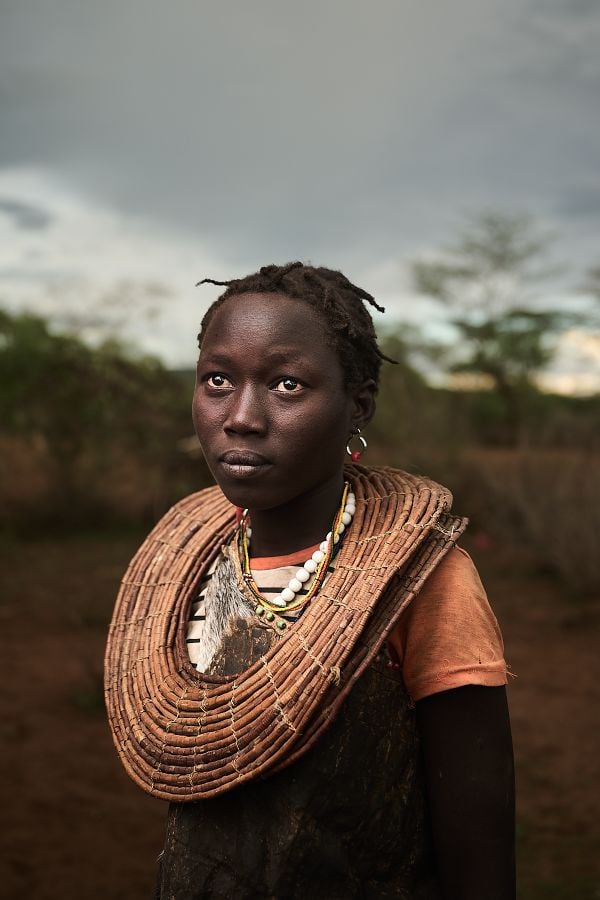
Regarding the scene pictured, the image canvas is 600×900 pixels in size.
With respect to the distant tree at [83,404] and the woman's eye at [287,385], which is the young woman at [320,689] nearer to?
the woman's eye at [287,385]

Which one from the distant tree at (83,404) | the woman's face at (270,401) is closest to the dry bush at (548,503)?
the distant tree at (83,404)

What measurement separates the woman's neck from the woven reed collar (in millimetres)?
76

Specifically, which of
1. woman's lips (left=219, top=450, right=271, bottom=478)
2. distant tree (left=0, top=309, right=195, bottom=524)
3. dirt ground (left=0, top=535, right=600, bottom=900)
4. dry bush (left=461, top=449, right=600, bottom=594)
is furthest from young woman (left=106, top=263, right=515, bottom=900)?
distant tree (left=0, top=309, right=195, bottom=524)

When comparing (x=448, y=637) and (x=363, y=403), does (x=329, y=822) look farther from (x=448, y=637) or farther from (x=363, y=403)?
(x=363, y=403)

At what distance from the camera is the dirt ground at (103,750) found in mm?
4254

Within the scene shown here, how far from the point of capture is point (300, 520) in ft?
5.95

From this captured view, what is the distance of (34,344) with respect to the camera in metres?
11.3

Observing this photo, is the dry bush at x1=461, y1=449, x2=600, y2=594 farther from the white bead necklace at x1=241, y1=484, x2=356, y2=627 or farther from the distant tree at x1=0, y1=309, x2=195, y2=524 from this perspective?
the white bead necklace at x1=241, y1=484, x2=356, y2=627

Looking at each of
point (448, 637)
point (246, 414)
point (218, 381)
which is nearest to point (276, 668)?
point (448, 637)

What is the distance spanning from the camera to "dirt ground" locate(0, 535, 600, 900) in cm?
425

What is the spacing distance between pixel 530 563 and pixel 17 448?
289 inches

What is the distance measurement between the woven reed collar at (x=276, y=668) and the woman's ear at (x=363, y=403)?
0.17 metres

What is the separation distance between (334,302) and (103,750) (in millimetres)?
4724

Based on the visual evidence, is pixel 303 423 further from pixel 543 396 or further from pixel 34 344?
pixel 543 396
